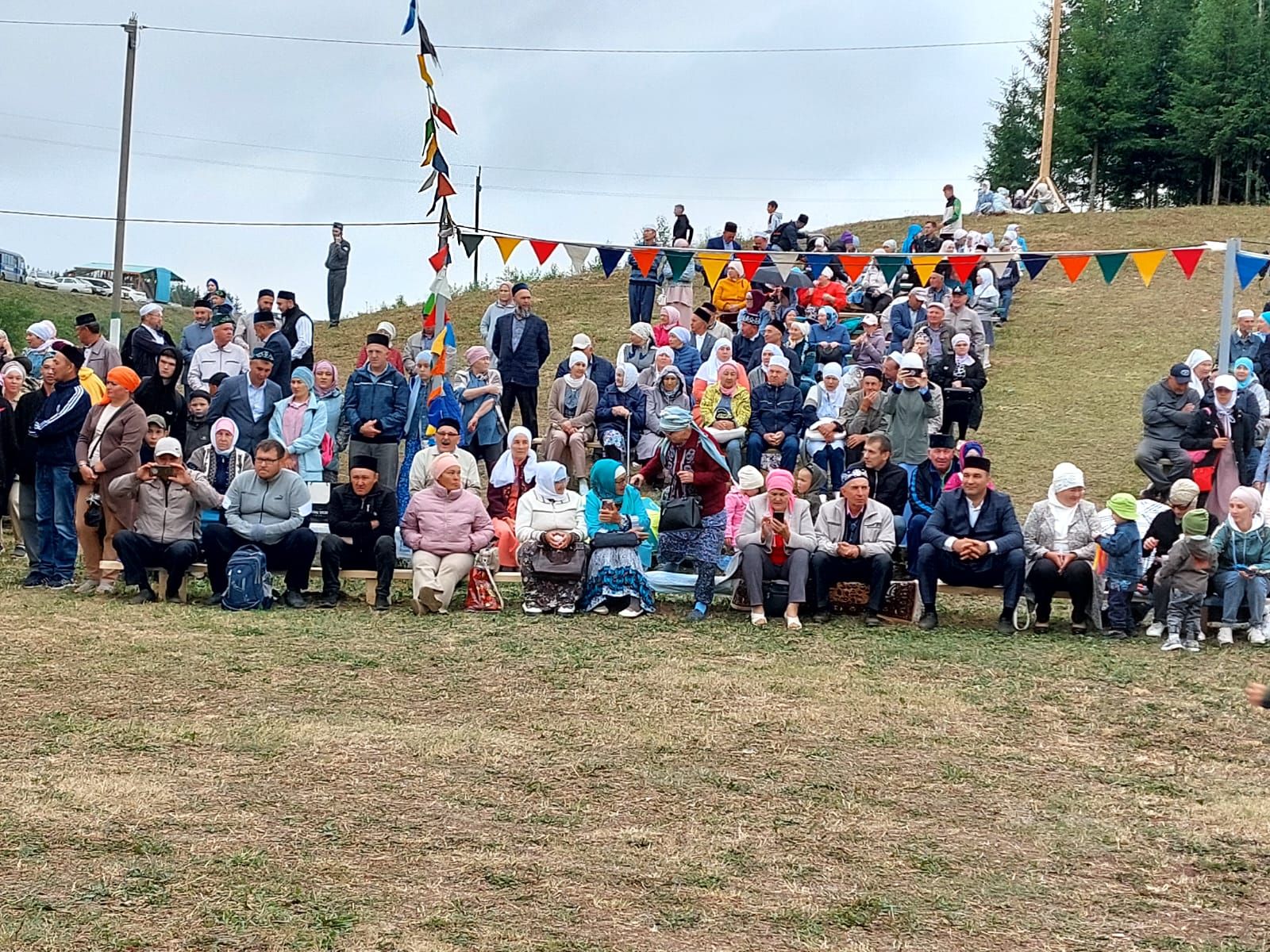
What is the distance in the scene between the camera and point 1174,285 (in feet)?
86.2

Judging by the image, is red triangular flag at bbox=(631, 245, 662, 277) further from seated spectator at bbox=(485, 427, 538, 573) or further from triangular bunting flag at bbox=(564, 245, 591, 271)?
seated spectator at bbox=(485, 427, 538, 573)

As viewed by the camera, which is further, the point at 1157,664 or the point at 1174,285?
the point at 1174,285

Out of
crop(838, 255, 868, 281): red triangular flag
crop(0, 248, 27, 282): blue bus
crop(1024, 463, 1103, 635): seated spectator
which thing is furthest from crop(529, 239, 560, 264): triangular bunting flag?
crop(0, 248, 27, 282): blue bus

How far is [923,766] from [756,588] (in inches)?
130

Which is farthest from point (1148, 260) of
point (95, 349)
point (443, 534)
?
point (95, 349)

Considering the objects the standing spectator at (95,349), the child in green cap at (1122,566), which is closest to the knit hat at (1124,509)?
the child in green cap at (1122,566)

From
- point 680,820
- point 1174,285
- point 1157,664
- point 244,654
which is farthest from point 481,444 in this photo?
point 1174,285

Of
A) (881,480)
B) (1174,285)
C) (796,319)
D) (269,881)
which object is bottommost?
(269,881)

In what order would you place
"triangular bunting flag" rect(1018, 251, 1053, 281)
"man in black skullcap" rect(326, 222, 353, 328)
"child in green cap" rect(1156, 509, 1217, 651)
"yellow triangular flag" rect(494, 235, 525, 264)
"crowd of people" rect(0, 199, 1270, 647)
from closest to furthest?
"child in green cap" rect(1156, 509, 1217, 651) → "crowd of people" rect(0, 199, 1270, 647) → "yellow triangular flag" rect(494, 235, 525, 264) → "triangular bunting flag" rect(1018, 251, 1053, 281) → "man in black skullcap" rect(326, 222, 353, 328)

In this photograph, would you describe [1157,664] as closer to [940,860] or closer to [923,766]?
[923,766]

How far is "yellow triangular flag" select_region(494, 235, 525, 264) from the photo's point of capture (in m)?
13.8

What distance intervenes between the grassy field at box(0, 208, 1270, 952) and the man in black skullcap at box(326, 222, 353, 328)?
11453 millimetres

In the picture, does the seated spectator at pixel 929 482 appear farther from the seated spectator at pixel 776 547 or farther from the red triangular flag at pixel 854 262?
the red triangular flag at pixel 854 262

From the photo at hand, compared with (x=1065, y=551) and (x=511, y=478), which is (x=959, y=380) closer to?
(x=1065, y=551)
